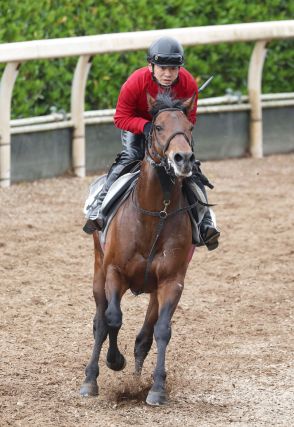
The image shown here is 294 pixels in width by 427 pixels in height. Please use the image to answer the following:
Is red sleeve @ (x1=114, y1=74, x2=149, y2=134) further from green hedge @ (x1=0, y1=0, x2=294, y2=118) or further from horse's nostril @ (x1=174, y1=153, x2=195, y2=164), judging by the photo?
green hedge @ (x1=0, y1=0, x2=294, y2=118)

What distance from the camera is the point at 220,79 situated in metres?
15.3

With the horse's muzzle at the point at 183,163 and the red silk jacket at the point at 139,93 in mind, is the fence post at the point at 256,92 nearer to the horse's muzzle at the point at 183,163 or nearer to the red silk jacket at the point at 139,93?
the red silk jacket at the point at 139,93

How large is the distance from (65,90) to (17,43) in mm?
1625

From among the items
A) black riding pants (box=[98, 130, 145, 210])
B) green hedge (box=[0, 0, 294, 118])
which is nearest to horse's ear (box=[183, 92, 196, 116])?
black riding pants (box=[98, 130, 145, 210])

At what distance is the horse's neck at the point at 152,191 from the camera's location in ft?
24.3

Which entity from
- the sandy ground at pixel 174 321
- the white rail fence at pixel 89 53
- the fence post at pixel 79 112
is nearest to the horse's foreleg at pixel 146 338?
the sandy ground at pixel 174 321

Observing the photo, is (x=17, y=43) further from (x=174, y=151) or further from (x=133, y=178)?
(x=174, y=151)

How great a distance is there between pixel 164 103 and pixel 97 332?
162 centimetres

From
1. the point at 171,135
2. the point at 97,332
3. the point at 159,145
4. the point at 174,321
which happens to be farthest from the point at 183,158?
the point at 174,321

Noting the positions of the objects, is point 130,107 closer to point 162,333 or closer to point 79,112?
point 162,333

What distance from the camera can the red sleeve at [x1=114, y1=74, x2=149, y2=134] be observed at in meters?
7.70

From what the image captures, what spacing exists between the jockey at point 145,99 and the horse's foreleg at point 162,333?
61 centimetres

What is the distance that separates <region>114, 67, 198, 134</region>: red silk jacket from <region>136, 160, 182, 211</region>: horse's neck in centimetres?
33

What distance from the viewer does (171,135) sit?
7016 mm
